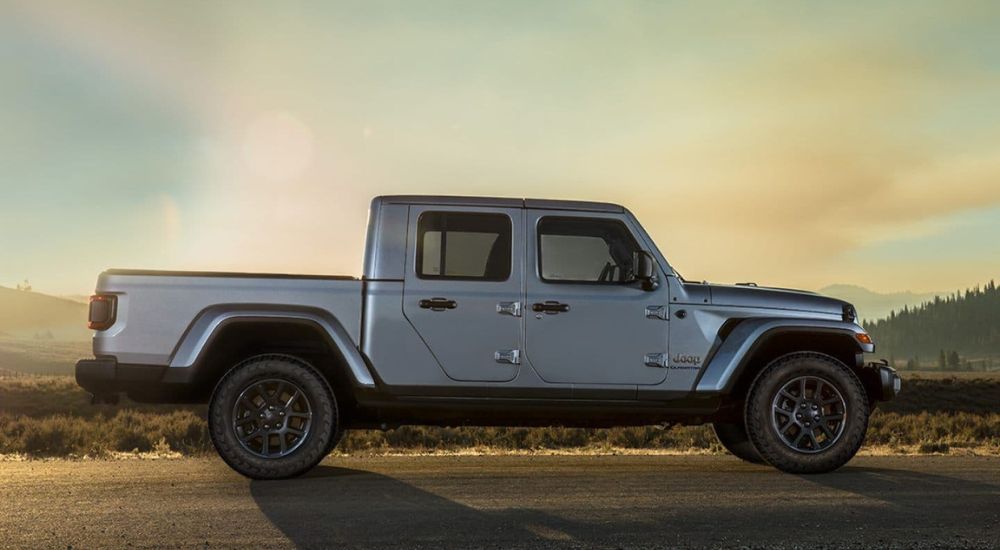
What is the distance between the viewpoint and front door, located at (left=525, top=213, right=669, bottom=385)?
311 inches

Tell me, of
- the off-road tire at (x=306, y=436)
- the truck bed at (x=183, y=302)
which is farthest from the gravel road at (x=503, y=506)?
the truck bed at (x=183, y=302)

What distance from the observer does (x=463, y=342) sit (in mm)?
7855

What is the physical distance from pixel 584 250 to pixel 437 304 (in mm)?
1354

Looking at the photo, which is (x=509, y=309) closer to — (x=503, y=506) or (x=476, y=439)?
(x=503, y=506)

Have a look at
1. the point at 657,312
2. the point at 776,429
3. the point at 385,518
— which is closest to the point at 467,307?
the point at 657,312

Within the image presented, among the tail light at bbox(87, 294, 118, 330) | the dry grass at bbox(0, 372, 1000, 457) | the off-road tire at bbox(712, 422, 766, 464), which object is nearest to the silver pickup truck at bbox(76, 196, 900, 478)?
the tail light at bbox(87, 294, 118, 330)

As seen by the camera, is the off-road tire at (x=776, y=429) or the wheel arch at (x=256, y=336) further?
the off-road tire at (x=776, y=429)

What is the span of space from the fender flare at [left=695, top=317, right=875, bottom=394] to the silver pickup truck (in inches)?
0.5

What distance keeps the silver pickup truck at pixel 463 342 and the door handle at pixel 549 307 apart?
0.5 inches

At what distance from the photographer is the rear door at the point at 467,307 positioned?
25.7ft

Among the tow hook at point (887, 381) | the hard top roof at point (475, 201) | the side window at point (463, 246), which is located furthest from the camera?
the tow hook at point (887, 381)

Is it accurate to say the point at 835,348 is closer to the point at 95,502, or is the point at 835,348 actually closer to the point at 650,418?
the point at 650,418

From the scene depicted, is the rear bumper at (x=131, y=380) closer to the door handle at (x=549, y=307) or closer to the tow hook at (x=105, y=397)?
the tow hook at (x=105, y=397)

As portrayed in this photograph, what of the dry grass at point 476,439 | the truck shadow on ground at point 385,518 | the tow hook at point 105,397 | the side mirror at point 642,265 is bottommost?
the dry grass at point 476,439
